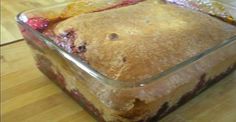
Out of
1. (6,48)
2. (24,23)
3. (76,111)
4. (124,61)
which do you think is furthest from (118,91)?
(6,48)

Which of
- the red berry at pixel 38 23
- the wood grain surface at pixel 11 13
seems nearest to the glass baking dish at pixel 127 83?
the red berry at pixel 38 23

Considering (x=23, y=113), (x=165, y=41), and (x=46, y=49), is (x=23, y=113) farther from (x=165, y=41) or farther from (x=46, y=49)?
(x=165, y=41)

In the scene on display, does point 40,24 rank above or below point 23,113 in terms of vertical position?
above

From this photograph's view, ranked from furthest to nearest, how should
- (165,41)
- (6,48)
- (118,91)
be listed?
(6,48) < (165,41) < (118,91)

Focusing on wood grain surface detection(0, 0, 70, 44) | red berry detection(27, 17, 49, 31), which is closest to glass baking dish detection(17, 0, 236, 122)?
red berry detection(27, 17, 49, 31)

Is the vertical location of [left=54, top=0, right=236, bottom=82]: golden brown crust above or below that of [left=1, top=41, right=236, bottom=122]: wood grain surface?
above

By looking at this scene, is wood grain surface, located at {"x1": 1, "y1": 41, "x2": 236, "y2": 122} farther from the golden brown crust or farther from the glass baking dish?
the golden brown crust
